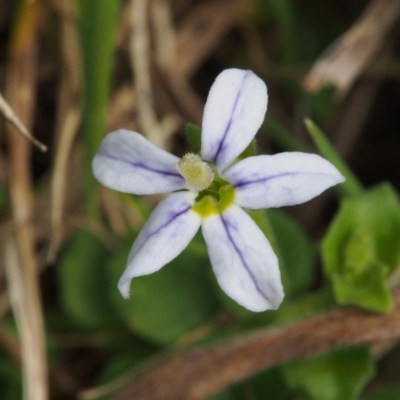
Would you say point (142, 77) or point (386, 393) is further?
point (142, 77)

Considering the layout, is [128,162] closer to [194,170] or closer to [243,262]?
[194,170]

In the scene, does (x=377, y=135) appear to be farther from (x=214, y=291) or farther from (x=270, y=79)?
(x=214, y=291)

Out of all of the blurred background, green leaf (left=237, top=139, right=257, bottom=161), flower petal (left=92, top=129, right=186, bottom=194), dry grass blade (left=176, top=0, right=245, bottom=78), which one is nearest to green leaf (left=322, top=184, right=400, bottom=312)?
the blurred background

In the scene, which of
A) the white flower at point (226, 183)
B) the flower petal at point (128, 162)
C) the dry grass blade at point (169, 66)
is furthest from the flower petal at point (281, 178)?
the dry grass blade at point (169, 66)

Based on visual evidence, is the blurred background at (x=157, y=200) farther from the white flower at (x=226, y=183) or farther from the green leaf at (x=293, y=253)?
the white flower at (x=226, y=183)

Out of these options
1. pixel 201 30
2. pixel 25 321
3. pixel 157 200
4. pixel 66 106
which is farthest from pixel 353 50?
pixel 25 321

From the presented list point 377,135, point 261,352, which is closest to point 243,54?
point 377,135
